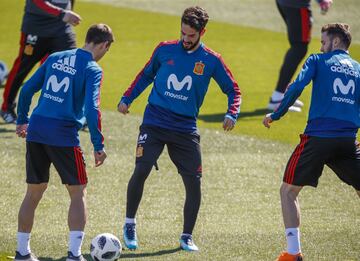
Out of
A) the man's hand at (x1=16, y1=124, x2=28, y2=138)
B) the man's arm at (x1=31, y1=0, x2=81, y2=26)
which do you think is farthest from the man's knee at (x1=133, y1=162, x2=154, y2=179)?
the man's arm at (x1=31, y1=0, x2=81, y2=26)

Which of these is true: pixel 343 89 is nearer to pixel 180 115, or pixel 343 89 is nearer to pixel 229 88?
pixel 229 88

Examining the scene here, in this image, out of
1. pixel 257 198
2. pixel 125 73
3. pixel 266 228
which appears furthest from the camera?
pixel 125 73

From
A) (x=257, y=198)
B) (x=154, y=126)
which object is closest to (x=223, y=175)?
(x=257, y=198)

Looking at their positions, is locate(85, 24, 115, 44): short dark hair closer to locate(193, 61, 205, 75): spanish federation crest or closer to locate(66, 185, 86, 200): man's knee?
locate(193, 61, 205, 75): spanish federation crest

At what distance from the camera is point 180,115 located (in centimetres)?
896

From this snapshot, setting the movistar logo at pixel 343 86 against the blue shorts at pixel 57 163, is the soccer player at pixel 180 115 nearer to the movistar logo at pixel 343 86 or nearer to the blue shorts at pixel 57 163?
the blue shorts at pixel 57 163

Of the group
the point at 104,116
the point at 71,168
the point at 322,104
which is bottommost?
the point at 104,116

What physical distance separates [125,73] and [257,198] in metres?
7.51

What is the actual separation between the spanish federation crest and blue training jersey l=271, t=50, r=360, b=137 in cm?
86

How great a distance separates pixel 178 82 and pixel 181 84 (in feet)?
0.11

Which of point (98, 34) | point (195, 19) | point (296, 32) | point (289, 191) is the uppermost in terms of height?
point (195, 19)

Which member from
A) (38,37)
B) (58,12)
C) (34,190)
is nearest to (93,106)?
(34,190)

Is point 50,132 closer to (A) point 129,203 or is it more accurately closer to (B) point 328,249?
(A) point 129,203

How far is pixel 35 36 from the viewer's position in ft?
43.7
